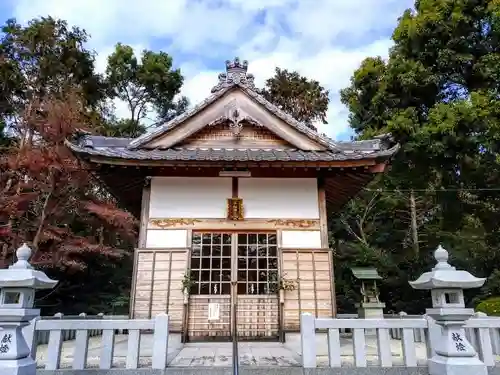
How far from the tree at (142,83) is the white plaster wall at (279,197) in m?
15.9

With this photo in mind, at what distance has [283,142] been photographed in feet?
28.6

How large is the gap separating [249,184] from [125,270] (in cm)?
1131

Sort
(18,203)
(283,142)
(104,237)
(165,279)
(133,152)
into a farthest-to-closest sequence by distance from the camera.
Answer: (104,237)
(18,203)
(283,142)
(133,152)
(165,279)

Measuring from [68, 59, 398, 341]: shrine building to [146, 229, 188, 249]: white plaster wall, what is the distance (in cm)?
2

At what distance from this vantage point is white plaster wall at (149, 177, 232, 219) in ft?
25.5

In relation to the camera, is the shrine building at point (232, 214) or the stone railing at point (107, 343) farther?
the shrine building at point (232, 214)

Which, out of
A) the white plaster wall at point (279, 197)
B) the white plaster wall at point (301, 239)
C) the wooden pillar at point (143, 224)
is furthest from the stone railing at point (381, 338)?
the wooden pillar at point (143, 224)

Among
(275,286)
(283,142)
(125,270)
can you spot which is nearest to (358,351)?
(275,286)

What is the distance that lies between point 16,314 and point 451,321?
5021 millimetres

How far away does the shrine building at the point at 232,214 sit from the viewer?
7.19 metres

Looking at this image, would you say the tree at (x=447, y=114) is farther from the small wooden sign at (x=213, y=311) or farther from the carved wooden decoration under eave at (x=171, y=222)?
the small wooden sign at (x=213, y=311)

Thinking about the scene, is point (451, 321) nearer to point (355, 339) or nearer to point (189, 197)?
point (355, 339)

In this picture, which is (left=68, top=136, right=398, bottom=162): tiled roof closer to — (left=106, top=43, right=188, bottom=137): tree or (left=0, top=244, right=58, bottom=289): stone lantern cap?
(left=0, top=244, right=58, bottom=289): stone lantern cap

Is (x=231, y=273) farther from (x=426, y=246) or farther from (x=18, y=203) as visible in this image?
(x=426, y=246)
